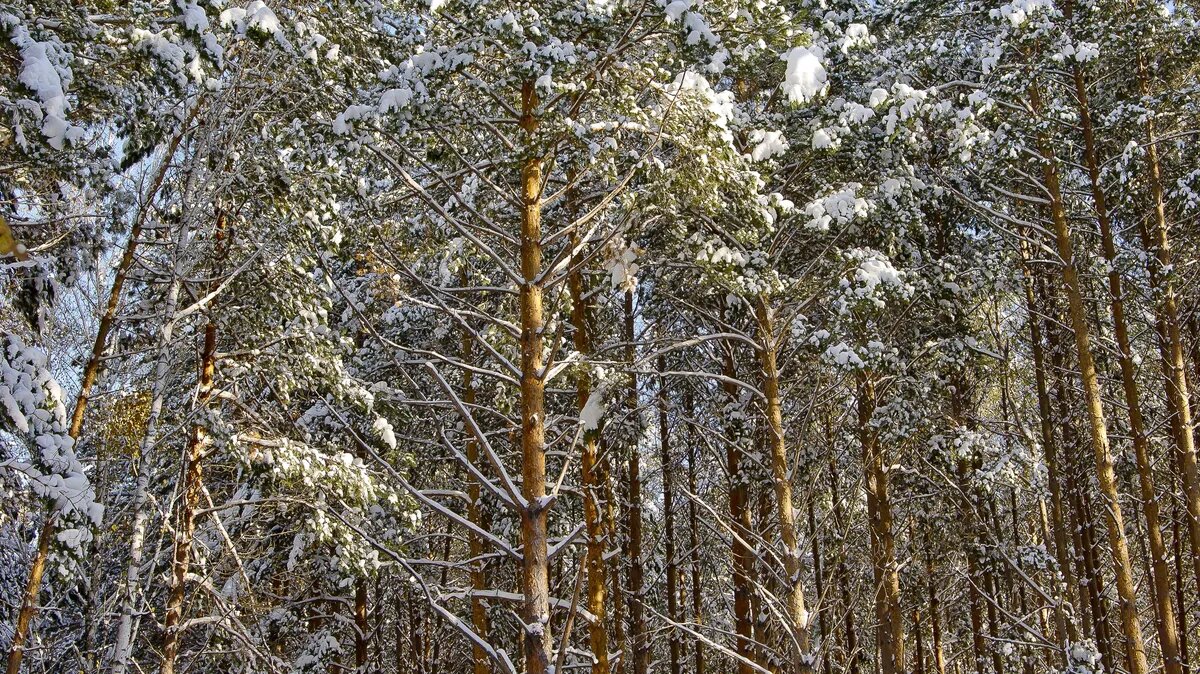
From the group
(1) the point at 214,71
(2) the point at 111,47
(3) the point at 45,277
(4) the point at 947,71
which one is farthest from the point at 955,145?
(3) the point at 45,277

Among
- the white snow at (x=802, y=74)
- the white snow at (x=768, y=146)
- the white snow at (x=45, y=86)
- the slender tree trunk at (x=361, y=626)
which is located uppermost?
the white snow at (x=768, y=146)

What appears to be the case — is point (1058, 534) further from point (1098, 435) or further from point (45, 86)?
point (45, 86)

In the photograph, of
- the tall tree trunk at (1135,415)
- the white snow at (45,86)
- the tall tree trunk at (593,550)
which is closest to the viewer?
the white snow at (45,86)

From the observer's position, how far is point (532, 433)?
4.94m

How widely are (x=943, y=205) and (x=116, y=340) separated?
9.49 meters

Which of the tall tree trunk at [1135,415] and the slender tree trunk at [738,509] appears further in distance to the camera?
the slender tree trunk at [738,509]

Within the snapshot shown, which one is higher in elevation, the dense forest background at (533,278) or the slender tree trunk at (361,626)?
the dense forest background at (533,278)

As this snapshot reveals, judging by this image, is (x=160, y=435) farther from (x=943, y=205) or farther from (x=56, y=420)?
(x=943, y=205)

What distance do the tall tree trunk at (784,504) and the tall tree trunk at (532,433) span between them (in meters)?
3.00

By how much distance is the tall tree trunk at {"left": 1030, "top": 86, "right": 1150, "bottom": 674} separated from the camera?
333 inches

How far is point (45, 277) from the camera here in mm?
5367

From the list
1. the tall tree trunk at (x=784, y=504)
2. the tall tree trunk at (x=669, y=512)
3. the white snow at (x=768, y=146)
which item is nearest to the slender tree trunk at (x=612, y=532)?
the tall tree trunk at (x=669, y=512)

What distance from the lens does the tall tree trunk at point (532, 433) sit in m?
4.24

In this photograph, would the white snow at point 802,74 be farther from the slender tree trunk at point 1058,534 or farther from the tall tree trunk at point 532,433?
the slender tree trunk at point 1058,534
